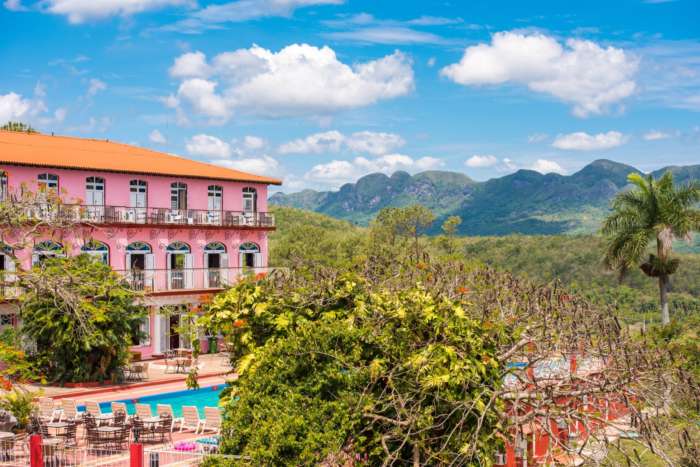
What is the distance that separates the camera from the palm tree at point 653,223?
27.5m

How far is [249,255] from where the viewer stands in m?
36.2

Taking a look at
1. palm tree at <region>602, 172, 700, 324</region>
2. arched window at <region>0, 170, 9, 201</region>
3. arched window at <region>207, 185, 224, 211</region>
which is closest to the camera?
palm tree at <region>602, 172, 700, 324</region>

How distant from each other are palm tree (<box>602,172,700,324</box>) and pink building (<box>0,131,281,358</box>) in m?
13.6

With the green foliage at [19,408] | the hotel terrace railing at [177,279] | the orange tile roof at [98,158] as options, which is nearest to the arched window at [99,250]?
the hotel terrace railing at [177,279]

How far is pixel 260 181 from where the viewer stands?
36.5 metres

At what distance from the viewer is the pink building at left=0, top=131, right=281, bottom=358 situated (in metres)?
29.8

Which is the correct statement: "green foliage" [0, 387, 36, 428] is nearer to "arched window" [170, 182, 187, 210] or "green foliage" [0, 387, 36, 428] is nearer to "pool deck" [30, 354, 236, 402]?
"pool deck" [30, 354, 236, 402]

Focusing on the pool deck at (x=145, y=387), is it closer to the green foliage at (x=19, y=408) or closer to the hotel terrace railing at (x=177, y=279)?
the hotel terrace railing at (x=177, y=279)

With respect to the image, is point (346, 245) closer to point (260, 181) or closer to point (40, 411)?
point (260, 181)

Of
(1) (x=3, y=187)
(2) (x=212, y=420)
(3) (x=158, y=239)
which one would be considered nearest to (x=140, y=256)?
(3) (x=158, y=239)

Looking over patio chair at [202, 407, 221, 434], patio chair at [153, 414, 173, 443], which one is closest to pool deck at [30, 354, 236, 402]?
patio chair at [202, 407, 221, 434]

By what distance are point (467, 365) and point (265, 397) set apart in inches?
108

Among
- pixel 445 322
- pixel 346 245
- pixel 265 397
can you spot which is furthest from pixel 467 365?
pixel 346 245

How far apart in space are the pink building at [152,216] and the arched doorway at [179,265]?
0.04 m
